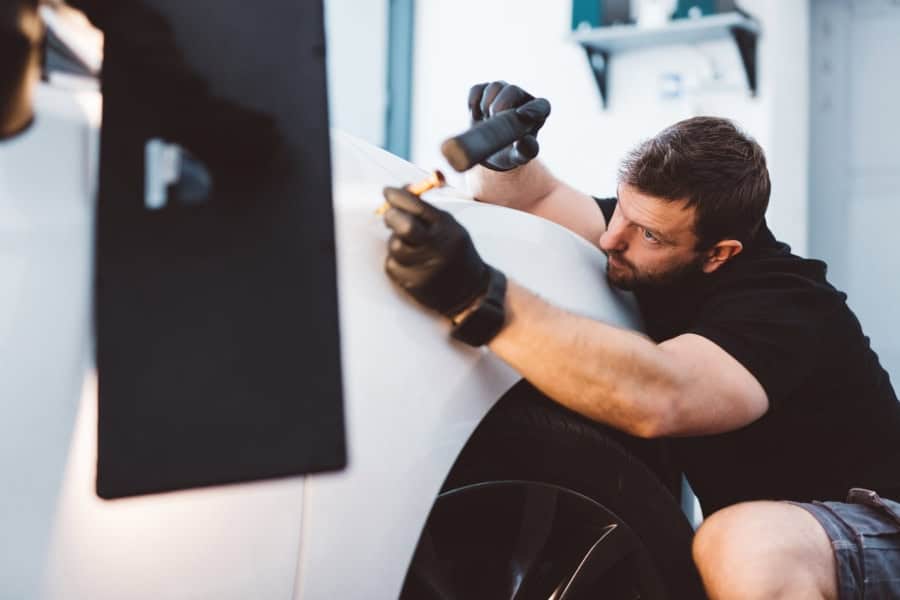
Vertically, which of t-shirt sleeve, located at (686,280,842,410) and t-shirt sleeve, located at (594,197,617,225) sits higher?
t-shirt sleeve, located at (594,197,617,225)

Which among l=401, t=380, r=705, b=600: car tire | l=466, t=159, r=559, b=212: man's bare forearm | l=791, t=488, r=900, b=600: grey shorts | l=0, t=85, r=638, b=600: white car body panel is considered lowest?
l=791, t=488, r=900, b=600: grey shorts

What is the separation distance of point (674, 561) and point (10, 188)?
916mm

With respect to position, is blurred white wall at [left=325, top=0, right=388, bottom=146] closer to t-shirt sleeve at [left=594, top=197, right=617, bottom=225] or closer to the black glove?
t-shirt sleeve at [left=594, top=197, right=617, bottom=225]

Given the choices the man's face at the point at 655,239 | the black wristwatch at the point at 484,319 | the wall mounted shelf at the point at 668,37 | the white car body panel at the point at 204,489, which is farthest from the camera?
the wall mounted shelf at the point at 668,37

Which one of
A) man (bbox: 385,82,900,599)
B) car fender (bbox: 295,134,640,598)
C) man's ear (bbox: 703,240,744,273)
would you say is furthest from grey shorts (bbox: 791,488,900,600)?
car fender (bbox: 295,134,640,598)

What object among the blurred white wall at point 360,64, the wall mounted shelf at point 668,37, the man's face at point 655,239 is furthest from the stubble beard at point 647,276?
the blurred white wall at point 360,64

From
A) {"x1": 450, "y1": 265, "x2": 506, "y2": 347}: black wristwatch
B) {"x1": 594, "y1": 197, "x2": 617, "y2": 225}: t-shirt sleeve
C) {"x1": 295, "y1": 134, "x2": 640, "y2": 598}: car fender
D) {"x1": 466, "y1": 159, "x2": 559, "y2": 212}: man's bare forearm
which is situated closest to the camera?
{"x1": 295, "y1": 134, "x2": 640, "y2": 598}: car fender

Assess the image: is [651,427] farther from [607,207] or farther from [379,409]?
[607,207]

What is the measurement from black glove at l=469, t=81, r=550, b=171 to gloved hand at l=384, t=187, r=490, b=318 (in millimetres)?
399

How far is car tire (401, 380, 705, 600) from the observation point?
3.34 feet

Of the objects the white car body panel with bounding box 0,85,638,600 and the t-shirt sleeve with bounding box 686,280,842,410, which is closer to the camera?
the white car body panel with bounding box 0,85,638,600

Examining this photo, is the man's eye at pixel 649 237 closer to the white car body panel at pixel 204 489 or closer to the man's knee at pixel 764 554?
the man's knee at pixel 764 554

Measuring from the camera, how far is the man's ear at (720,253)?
144cm

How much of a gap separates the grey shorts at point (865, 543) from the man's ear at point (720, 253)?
1.35 feet
